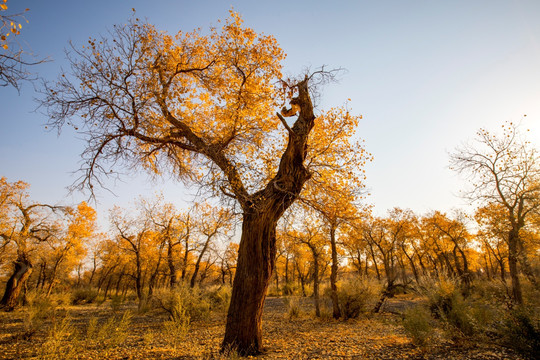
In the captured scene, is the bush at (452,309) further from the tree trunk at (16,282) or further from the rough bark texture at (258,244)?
the tree trunk at (16,282)

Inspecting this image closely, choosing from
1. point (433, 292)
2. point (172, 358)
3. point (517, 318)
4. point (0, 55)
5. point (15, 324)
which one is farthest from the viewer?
point (15, 324)

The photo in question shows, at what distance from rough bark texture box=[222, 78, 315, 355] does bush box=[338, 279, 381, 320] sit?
7.16 meters

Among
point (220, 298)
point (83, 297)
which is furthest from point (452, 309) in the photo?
point (83, 297)

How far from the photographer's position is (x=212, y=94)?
6.66 meters

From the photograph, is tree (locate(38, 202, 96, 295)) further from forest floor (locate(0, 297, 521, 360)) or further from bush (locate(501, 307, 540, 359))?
bush (locate(501, 307, 540, 359))

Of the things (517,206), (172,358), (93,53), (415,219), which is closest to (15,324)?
(172,358)

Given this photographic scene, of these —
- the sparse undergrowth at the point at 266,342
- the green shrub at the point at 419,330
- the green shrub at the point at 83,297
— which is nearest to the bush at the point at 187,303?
the sparse undergrowth at the point at 266,342

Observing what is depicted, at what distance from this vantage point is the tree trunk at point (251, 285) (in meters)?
4.90

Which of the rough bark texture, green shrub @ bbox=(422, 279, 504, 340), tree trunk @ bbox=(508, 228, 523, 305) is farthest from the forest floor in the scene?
tree trunk @ bbox=(508, 228, 523, 305)

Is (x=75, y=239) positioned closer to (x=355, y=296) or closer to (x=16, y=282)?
(x=16, y=282)

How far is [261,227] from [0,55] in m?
4.58

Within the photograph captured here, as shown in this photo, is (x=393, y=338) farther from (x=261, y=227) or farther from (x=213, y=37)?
(x=213, y=37)

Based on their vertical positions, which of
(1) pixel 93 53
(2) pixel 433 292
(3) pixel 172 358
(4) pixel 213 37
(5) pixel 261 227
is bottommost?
(3) pixel 172 358

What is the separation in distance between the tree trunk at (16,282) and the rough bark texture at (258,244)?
54.6 ft
